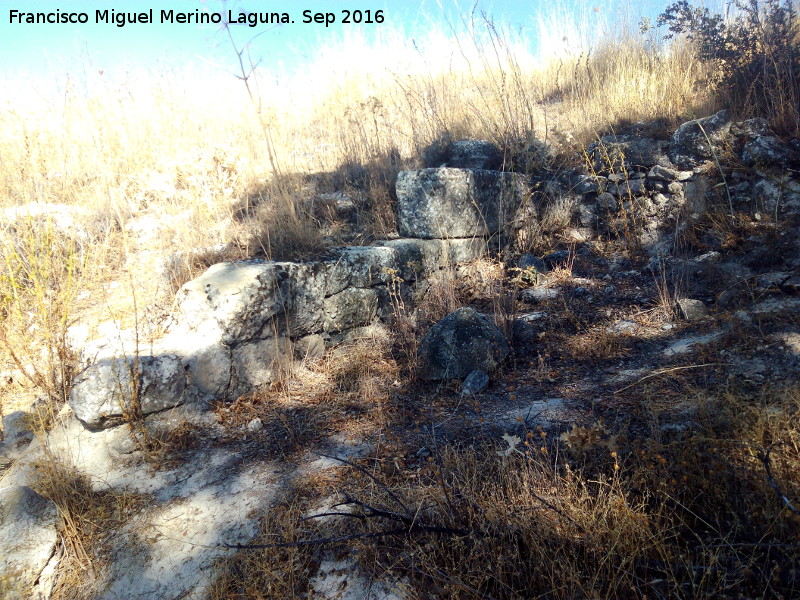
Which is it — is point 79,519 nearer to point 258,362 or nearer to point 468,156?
point 258,362

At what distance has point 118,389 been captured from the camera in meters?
2.92

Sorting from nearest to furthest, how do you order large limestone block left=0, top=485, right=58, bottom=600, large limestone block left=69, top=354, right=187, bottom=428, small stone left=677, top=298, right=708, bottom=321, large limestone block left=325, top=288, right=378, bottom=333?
large limestone block left=0, top=485, right=58, bottom=600 → large limestone block left=69, top=354, right=187, bottom=428 → small stone left=677, top=298, right=708, bottom=321 → large limestone block left=325, top=288, right=378, bottom=333

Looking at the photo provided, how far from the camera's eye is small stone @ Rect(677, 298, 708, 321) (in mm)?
3783

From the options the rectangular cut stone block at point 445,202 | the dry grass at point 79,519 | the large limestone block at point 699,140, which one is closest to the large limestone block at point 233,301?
the dry grass at point 79,519

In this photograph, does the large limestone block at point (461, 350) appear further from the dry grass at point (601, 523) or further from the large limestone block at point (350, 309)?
the dry grass at point (601, 523)

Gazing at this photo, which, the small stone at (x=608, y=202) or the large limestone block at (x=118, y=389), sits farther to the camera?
the small stone at (x=608, y=202)

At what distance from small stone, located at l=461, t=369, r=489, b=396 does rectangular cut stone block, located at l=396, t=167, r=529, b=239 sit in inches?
77.9

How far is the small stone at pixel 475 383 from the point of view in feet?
10.9

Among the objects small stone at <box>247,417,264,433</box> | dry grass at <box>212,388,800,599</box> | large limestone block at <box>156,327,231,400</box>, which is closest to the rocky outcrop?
large limestone block at <box>156,327,231,400</box>

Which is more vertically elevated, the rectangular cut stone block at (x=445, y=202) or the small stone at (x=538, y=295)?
the rectangular cut stone block at (x=445, y=202)

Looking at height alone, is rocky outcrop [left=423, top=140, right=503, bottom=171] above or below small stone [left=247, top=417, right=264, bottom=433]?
above

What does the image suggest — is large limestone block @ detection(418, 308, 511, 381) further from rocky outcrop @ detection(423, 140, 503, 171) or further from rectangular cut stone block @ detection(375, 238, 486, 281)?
rocky outcrop @ detection(423, 140, 503, 171)

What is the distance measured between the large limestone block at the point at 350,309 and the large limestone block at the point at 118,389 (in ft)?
4.38

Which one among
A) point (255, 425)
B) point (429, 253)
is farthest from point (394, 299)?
point (255, 425)
